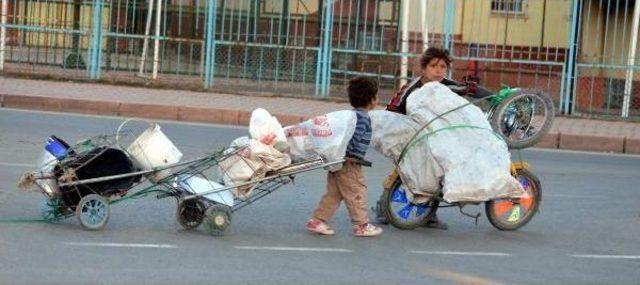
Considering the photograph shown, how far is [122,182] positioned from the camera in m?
8.40

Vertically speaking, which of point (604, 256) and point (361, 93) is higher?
point (361, 93)

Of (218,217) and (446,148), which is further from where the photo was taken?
(446,148)

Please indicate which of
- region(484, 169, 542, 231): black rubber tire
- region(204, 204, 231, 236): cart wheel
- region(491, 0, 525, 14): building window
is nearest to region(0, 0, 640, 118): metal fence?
region(491, 0, 525, 14): building window

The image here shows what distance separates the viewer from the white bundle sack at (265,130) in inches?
336

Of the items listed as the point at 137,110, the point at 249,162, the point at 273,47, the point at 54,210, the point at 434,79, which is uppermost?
the point at 273,47

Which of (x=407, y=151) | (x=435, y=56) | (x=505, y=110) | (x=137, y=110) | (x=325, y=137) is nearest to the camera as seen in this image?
(x=325, y=137)

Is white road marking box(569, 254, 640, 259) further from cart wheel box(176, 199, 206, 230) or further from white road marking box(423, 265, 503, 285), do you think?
cart wheel box(176, 199, 206, 230)

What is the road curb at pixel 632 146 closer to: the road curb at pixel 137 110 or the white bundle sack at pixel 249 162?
the road curb at pixel 137 110

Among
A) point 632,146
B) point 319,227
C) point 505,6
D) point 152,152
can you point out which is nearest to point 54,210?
point 152,152

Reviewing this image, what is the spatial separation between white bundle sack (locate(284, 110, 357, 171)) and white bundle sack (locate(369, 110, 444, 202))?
1.60ft

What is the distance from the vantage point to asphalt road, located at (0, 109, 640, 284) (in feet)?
24.4

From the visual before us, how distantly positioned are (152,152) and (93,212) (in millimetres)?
568

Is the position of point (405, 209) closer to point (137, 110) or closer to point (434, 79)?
point (434, 79)

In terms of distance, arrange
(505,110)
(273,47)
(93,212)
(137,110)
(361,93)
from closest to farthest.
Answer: (93,212)
(361,93)
(505,110)
(137,110)
(273,47)
